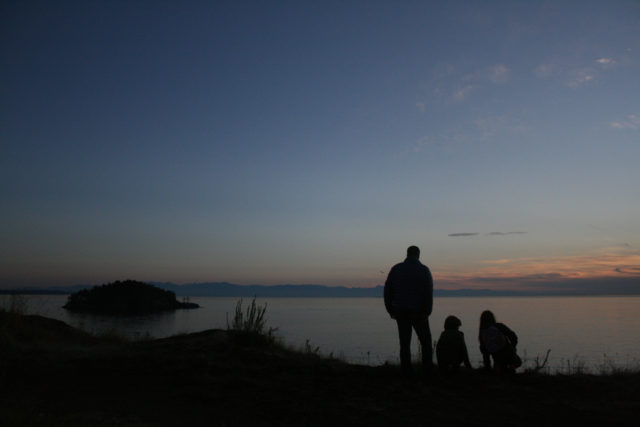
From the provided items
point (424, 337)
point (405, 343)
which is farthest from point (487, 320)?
point (405, 343)

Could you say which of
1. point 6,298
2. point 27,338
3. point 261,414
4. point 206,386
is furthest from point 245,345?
point 6,298

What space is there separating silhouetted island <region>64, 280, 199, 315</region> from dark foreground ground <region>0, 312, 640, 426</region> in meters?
103

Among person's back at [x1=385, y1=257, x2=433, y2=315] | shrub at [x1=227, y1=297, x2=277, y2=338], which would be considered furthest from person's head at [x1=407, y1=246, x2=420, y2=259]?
shrub at [x1=227, y1=297, x2=277, y2=338]

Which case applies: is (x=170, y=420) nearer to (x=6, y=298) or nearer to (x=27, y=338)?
(x=27, y=338)

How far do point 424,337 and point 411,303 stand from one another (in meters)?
0.60

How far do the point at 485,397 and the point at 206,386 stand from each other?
159 inches

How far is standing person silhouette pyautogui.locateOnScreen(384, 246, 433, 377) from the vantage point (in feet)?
23.7

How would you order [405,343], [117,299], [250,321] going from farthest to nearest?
1. [117,299]
2. [250,321]
3. [405,343]

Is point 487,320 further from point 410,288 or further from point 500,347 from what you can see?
point 410,288

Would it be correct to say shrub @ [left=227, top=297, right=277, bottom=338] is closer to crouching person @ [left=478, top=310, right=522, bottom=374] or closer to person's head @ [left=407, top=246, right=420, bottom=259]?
person's head @ [left=407, top=246, right=420, bottom=259]

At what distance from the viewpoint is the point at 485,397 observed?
632cm

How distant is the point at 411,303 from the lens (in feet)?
23.7

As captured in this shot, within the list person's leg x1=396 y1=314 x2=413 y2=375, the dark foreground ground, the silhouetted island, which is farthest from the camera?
the silhouetted island

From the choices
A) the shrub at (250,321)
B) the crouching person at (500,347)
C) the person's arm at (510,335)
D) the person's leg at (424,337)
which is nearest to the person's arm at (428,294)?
the person's leg at (424,337)
